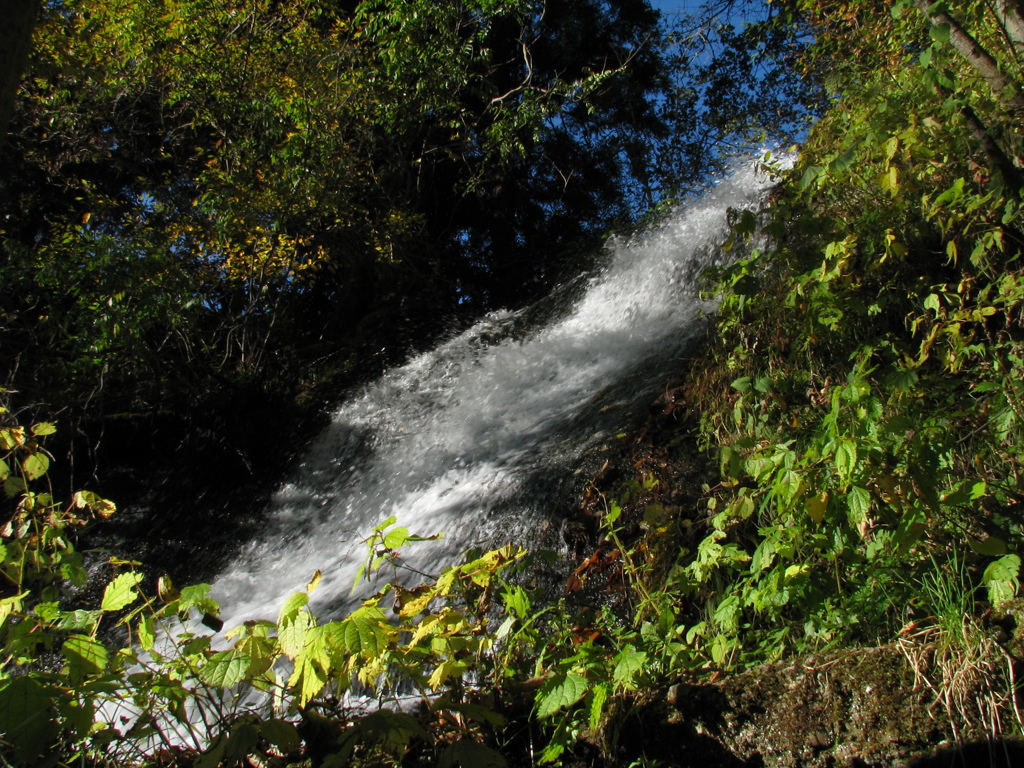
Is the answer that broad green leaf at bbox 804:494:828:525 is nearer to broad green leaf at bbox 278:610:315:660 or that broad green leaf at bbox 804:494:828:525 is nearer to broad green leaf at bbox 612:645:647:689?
broad green leaf at bbox 612:645:647:689

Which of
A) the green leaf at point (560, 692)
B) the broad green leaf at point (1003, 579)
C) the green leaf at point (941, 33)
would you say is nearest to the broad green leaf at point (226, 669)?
the green leaf at point (560, 692)

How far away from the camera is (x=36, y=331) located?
661cm

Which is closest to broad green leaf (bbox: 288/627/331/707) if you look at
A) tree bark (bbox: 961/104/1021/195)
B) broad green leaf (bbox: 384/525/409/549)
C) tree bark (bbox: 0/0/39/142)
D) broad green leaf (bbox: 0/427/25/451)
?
broad green leaf (bbox: 384/525/409/549)

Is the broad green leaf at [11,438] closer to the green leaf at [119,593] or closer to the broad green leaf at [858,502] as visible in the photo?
the green leaf at [119,593]

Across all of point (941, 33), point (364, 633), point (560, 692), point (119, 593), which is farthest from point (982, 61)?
point (119, 593)

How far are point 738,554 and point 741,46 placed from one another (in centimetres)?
1168

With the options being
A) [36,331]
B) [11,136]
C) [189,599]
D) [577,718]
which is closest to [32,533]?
[189,599]

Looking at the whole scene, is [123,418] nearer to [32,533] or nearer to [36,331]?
[36,331]

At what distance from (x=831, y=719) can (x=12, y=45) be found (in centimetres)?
199

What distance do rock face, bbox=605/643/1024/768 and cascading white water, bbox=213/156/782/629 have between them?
1732 mm

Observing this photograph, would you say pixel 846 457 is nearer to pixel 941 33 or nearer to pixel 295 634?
pixel 295 634

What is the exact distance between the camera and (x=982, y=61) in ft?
9.19

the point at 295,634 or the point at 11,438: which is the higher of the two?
the point at 11,438

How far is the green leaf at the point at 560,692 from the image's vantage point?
56.4 inches
